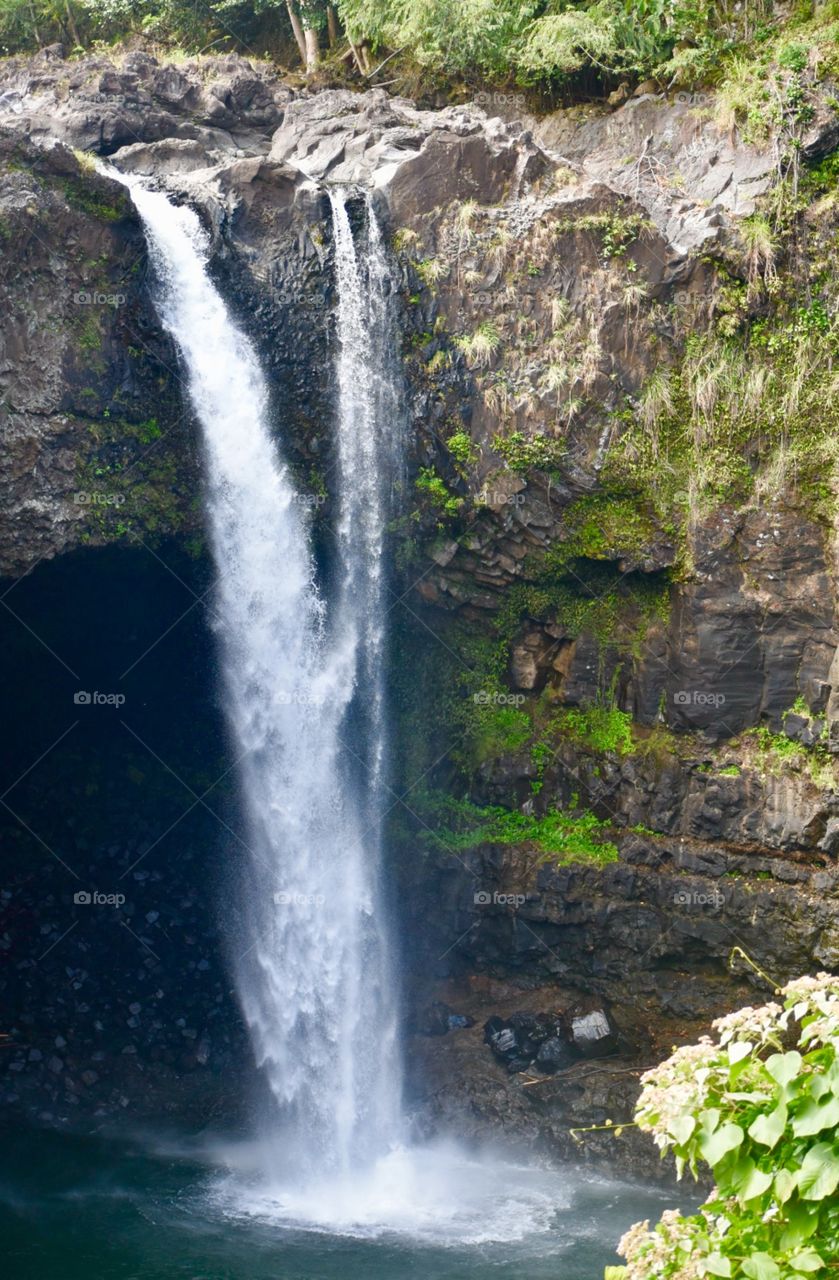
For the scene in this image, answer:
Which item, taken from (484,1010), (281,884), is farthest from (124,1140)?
(484,1010)

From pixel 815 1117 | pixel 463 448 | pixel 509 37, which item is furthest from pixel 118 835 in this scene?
pixel 815 1117

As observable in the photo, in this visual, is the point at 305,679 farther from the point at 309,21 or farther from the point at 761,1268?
the point at 309,21

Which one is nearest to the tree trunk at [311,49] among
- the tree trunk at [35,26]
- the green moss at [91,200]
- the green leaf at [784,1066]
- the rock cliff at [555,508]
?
the tree trunk at [35,26]

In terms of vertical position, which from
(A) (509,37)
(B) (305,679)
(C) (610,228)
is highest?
(A) (509,37)

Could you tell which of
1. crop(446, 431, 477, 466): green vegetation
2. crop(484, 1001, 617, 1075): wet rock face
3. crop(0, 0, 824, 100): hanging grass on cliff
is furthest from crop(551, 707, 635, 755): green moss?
crop(0, 0, 824, 100): hanging grass on cliff

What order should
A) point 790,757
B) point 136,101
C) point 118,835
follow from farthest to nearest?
1. point 136,101
2. point 118,835
3. point 790,757

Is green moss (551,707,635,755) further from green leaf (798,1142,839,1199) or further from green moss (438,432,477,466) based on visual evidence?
green leaf (798,1142,839,1199)

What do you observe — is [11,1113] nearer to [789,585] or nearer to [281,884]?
[281,884]
